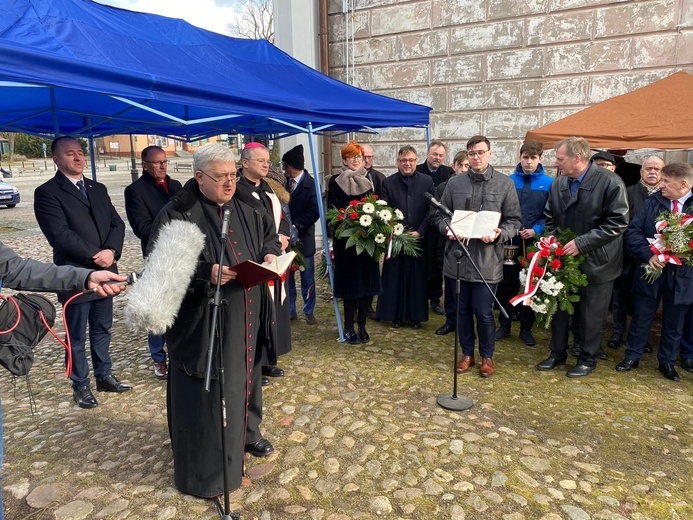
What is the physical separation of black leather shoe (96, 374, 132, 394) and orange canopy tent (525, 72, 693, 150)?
16.3 feet

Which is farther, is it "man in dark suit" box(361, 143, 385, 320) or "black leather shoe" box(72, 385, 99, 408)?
"man in dark suit" box(361, 143, 385, 320)

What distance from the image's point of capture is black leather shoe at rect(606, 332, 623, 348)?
16.8ft

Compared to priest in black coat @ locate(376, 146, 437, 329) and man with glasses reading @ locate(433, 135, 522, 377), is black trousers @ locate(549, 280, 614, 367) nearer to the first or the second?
man with glasses reading @ locate(433, 135, 522, 377)

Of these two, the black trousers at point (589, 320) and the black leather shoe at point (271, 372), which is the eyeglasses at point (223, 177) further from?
the black trousers at point (589, 320)

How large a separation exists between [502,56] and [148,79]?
6480 millimetres

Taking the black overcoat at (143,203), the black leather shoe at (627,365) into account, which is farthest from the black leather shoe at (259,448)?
the black leather shoe at (627,365)

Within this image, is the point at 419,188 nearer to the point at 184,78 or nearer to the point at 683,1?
the point at 184,78

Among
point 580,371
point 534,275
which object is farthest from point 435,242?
point 580,371

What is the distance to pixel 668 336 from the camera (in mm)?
4375

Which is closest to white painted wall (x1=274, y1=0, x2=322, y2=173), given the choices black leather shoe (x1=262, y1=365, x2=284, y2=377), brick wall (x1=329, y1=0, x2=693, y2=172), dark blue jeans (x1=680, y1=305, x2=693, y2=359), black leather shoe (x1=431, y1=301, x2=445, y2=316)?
brick wall (x1=329, y1=0, x2=693, y2=172)

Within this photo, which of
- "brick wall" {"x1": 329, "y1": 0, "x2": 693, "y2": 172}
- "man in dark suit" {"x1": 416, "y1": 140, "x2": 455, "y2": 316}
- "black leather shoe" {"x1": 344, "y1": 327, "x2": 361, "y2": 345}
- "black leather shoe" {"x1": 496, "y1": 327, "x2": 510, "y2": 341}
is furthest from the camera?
"brick wall" {"x1": 329, "y1": 0, "x2": 693, "y2": 172}

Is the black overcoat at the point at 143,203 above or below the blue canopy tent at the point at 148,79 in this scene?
below

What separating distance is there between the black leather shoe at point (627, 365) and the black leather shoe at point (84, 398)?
4457mm

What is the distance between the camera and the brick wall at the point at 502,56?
7285 mm
